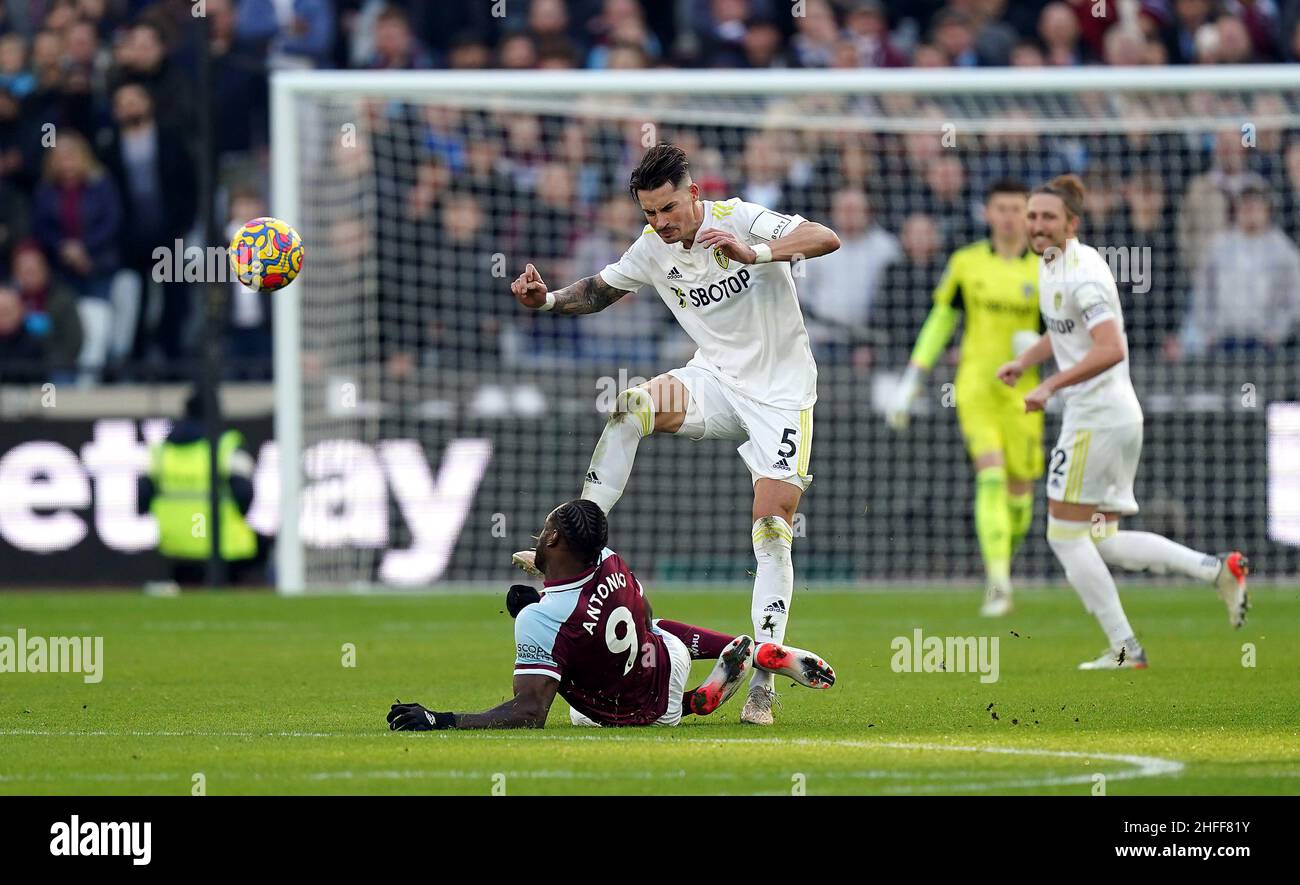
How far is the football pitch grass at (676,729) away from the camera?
→ 6.22 m

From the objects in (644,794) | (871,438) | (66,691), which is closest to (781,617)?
(644,794)

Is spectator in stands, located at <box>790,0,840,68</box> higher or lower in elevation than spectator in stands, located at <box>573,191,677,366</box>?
higher

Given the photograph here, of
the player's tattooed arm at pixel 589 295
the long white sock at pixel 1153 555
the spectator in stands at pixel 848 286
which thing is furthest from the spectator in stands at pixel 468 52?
the player's tattooed arm at pixel 589 295

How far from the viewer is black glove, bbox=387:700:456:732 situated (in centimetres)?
735

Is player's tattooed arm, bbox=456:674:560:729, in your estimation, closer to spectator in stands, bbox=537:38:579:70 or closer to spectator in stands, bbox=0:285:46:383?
spectator in stands, bbox=0:285:46:383

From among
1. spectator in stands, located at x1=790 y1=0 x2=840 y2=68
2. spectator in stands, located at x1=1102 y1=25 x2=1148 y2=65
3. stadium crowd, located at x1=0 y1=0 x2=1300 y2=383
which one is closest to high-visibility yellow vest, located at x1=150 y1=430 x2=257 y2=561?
stadium crowd, located at x1=0 y1=0 x2=1300 y2=383

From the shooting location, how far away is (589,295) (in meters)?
8.82

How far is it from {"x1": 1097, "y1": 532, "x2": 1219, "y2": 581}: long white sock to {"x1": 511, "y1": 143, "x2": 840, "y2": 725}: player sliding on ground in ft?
9.56

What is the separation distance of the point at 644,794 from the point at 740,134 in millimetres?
13213

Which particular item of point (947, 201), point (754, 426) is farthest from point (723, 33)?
point (754, 426)

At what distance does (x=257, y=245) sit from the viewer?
9570 millimetres
